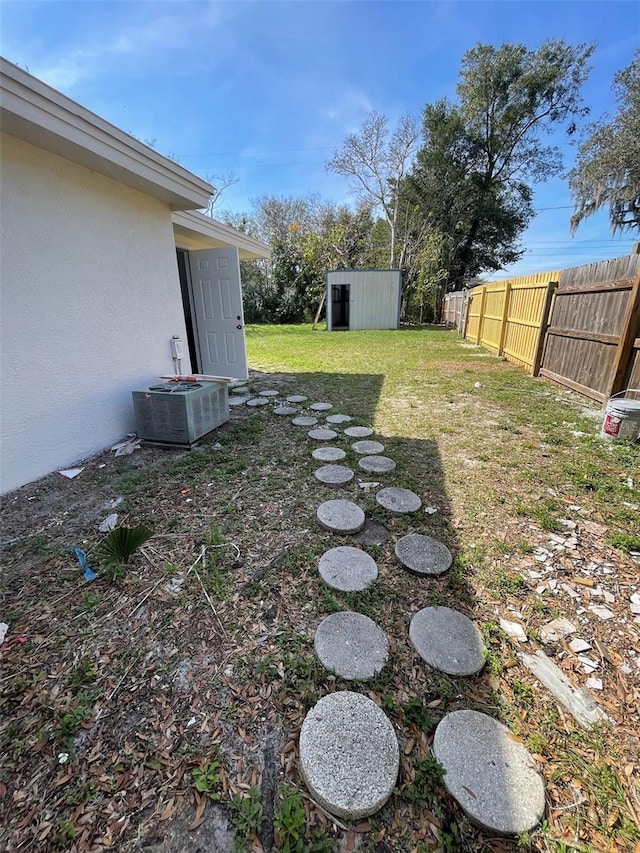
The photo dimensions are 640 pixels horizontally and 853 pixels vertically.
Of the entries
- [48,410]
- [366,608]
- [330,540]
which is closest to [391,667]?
[366,608]

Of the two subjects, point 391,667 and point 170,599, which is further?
point 170,599

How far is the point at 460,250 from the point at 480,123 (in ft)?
17.5

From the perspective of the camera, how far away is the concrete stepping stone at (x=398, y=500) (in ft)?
7.47

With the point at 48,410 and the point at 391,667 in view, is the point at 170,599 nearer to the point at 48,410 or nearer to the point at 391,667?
the point at 391,667

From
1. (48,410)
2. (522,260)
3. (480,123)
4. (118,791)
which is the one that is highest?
(480,123)

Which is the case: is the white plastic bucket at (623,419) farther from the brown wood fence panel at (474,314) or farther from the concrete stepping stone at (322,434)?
the brown wood fence panel at (474,314)

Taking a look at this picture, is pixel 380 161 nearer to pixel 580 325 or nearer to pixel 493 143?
pixel 493 143

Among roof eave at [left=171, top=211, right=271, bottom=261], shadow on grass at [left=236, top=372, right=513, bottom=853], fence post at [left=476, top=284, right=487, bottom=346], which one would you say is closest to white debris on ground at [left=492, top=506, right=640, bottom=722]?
shadow on grass at [left=236, top=372, right=513, bottom=853]

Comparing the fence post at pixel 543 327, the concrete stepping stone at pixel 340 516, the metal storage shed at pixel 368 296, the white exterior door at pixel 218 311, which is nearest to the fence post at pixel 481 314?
the fence post at pixel 543 327

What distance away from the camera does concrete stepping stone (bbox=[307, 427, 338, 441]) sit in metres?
3.42

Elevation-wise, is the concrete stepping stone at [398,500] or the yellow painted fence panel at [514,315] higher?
the yellow painted fence panel at [514,315]

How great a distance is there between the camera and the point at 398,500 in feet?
7.73

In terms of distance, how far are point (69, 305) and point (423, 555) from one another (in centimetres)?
312

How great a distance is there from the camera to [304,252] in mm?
16562
